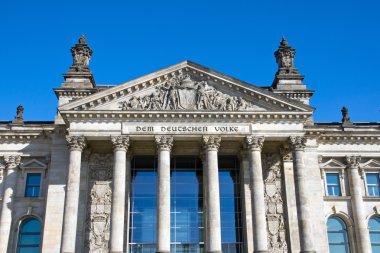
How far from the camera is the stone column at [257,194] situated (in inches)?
1284

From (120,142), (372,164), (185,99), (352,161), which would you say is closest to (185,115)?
(185,99)

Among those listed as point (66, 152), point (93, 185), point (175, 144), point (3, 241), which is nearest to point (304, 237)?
point (175, 144)

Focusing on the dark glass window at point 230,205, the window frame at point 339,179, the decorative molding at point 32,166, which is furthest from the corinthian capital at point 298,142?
the decorative molding at point 32,166

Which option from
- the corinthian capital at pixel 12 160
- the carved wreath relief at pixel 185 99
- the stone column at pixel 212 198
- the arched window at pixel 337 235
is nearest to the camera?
the stone column at pixel 212 198

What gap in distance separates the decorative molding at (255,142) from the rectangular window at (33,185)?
Result: 635 inches

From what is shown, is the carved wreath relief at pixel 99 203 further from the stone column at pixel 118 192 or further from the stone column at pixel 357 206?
the stone column at pixel 357 206

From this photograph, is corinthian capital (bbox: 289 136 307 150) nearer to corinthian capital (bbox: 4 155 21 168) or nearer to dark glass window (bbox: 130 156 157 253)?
dark glass window (bbox: 130 156 157 253)

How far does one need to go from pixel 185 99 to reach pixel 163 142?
366 centimetres

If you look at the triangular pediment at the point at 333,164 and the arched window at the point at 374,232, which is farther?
the triangular pediment at the point at 333,164

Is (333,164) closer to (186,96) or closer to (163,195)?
(186,96)

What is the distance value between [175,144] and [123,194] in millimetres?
Result: 5879

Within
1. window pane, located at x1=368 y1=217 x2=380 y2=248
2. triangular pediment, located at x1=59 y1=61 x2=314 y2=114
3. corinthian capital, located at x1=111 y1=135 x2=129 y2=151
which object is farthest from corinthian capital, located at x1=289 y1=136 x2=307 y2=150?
corinthian capital, located at x1=111 y1=135 x2=129 y2=151

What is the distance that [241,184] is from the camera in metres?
37.4

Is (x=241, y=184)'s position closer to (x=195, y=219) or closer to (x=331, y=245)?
(x=195, y=219)
